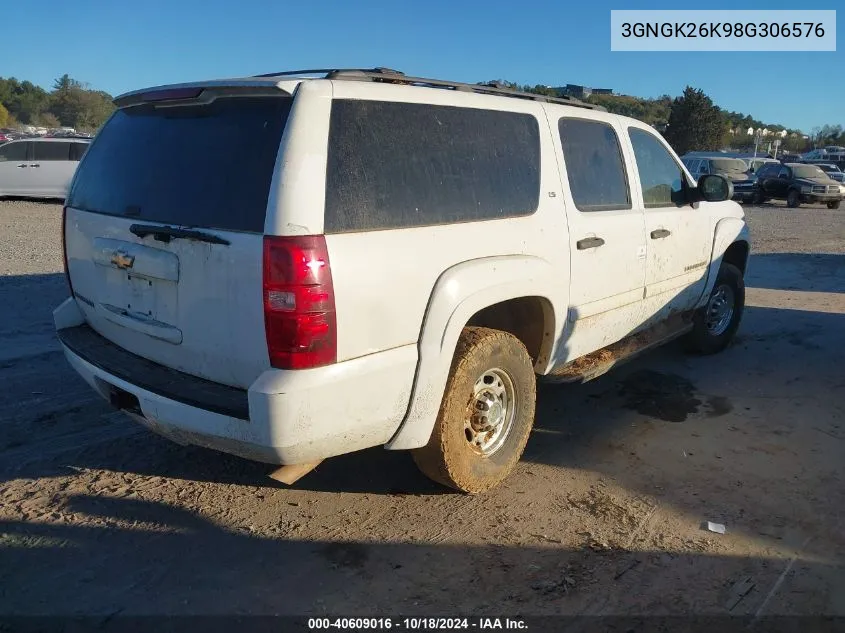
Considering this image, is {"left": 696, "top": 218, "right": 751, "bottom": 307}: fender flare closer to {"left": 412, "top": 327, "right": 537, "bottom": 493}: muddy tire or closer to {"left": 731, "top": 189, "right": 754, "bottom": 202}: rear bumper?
{"left": 412, "top": 327, "right": 537, "bottom": 493}: muddy tire

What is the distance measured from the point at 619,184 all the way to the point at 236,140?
2.69 metres

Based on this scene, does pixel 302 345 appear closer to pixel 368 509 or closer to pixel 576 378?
pixel 368 509

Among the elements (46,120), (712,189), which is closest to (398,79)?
(712,189)

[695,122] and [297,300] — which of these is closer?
[297,300]

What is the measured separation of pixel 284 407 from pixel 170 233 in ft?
3.08

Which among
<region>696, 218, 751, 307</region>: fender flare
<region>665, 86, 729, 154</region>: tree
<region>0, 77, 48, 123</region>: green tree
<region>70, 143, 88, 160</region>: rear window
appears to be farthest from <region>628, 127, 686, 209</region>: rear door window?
<region>0, 77, 48, 123</region>: green tree

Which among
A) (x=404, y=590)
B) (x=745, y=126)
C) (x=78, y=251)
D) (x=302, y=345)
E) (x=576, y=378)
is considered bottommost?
(x=404, y=590)

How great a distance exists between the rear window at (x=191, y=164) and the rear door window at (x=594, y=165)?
6.53 feet

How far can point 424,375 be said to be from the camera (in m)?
3.09

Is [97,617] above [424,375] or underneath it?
underneath

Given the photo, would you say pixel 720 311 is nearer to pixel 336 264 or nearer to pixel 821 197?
pixel 336 264

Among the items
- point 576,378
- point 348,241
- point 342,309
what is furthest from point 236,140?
point 576,378

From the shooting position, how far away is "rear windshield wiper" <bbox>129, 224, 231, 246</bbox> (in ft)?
9.25

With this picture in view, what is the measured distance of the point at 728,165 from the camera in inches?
1079
